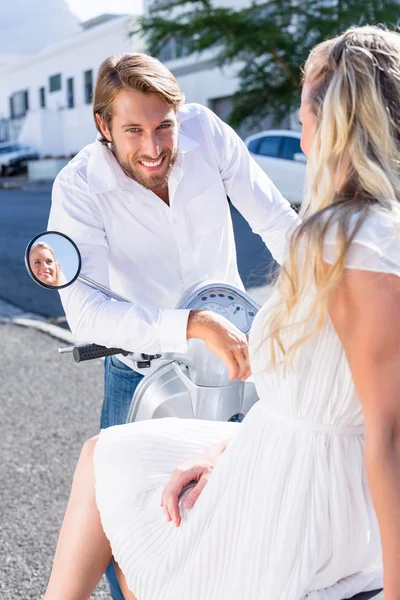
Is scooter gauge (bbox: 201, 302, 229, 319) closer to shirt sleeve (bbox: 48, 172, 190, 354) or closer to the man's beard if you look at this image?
shirt sleeve (bbox: 48, 172, 190, 354)

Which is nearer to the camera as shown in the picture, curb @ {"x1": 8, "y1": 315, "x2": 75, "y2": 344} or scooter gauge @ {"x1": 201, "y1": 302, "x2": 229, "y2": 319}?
scooter gauge @ {"x1": 201, "y1": 302, "x2": 229, "y2": 319}

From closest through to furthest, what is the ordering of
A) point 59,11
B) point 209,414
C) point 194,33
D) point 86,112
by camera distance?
point 209,414 < point 194,33 < point 86,112 < point 59,11

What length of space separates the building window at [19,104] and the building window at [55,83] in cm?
410

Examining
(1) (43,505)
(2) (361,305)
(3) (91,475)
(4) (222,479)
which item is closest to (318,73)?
(2) (361,305)

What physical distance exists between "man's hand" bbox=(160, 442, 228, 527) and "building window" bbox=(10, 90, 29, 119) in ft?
159

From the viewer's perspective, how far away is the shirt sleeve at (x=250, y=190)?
9.27ft

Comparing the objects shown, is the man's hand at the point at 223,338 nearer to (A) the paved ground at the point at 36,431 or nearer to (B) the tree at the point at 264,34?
(A) the paved ground at the point at 36,431

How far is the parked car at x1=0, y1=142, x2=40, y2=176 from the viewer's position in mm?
37375

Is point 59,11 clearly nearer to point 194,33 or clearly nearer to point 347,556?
point 194,33

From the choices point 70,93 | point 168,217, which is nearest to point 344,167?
point 168,217

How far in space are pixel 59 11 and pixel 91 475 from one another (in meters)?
63.5

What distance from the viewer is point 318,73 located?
162cm

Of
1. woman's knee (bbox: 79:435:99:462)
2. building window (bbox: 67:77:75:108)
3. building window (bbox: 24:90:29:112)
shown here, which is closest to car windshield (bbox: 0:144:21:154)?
building window (bbox: 67:77:75:108)

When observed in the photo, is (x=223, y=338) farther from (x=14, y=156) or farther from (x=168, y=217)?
(x=14, y=156)
